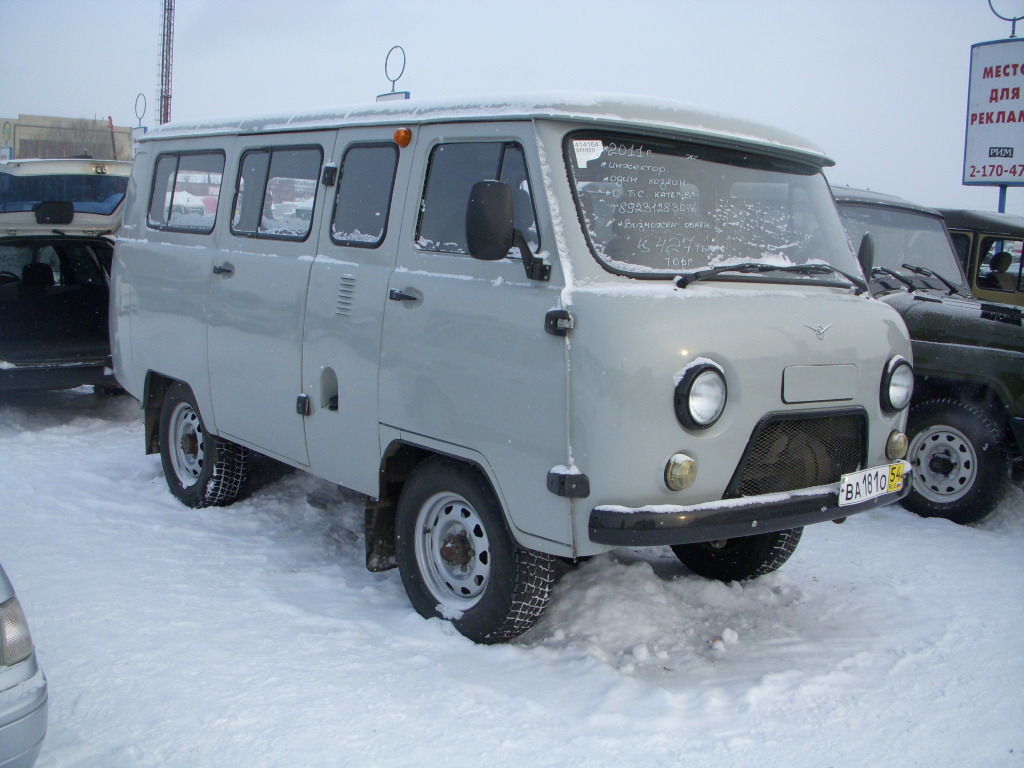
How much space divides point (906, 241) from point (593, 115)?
4.79 m

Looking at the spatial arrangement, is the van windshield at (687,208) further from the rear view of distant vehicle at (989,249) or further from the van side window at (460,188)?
the rear view of distant vehicle at (989,249)

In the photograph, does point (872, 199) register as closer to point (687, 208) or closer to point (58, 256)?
point (687, 208)

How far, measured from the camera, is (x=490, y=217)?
3709 mm

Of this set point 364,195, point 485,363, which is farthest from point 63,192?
point 485,363

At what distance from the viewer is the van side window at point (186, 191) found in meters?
5.97

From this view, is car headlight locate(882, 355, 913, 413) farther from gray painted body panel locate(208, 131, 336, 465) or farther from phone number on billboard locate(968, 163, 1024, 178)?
phone number on billboard locate(968, 163, 1024, 178)

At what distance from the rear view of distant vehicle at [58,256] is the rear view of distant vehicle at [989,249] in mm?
7982

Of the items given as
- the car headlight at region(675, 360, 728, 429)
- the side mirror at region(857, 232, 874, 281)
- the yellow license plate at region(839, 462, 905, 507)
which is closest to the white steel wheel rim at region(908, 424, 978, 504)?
the side mirror at region(857, 232, 874, 281)

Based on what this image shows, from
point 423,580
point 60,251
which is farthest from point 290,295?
point 60,251

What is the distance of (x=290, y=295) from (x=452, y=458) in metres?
1.42

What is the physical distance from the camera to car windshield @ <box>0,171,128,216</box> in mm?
8984

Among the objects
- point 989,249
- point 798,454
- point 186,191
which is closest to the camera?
point 798,454

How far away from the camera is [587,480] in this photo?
3594 millimetres

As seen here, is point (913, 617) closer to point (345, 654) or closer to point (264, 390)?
point (345, 654)
